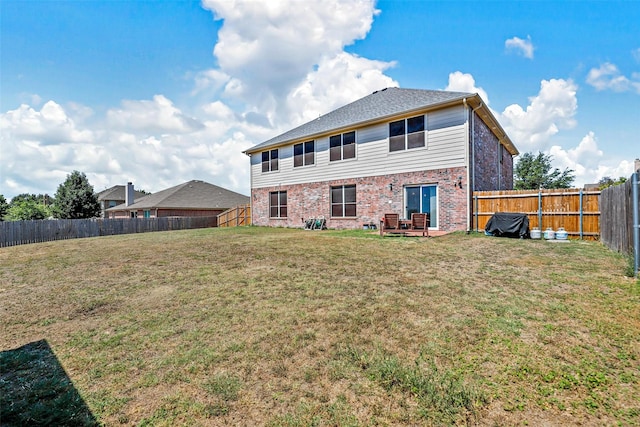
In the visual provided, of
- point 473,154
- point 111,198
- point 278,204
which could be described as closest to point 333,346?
point 473,154

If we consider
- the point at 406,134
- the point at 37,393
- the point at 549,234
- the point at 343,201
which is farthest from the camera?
the point at 343,201

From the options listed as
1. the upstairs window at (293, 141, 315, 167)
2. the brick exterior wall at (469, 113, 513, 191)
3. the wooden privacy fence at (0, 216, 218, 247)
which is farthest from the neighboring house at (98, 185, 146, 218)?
the brick exterior wall at (469, 113, 513, 191)

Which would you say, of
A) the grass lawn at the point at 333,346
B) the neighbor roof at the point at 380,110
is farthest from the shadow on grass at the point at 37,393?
the neighbor roof at the point at 380,110

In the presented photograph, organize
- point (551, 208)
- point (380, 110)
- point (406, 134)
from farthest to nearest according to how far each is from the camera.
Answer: point (380, 110) < point (406, 134) < point (551, 208)

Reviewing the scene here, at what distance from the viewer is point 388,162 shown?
558 inches

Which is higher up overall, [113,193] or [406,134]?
[406,134]

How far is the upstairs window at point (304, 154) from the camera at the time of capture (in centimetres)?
1756

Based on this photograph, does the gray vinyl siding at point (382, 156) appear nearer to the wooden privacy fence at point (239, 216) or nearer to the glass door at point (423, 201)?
the glass door at point (423, 201)

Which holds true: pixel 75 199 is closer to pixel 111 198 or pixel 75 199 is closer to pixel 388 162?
pixel 111 198

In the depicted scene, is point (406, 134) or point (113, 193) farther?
point (113, 193)

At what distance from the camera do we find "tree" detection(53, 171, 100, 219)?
31.3m

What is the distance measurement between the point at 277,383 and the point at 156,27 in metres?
11.9

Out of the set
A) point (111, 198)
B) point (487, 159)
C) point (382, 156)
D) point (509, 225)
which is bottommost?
point (509, 225)

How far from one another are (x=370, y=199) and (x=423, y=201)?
2.73 metres
